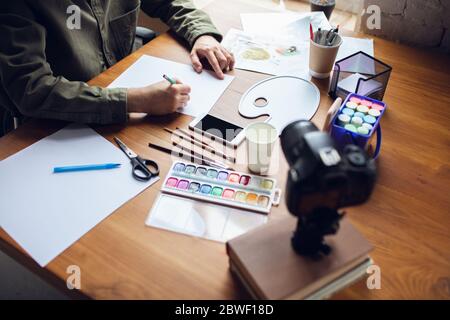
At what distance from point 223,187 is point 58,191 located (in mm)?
325

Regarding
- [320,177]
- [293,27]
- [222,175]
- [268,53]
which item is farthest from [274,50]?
[320,177]

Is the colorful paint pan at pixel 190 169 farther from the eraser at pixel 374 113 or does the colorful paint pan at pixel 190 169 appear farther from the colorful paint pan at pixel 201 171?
the eraser at pixel 374 113

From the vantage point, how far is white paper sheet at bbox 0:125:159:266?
26.9 inches

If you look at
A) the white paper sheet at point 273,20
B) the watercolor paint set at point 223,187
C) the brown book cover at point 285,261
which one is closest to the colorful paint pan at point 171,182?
the watercolor paint set at point 223,187

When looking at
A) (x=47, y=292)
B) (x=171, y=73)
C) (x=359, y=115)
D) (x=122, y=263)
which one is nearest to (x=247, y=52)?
(x=171, y=73)

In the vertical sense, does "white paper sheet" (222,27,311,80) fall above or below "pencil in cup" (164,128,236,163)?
above

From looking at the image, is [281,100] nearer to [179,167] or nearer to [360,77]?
[360,77]

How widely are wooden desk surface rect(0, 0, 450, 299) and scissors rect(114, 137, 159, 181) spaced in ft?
0.06

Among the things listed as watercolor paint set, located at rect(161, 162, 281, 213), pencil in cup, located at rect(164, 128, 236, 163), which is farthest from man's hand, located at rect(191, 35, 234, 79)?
watercolor paint set, located at rect(161, 162, 281, 213)

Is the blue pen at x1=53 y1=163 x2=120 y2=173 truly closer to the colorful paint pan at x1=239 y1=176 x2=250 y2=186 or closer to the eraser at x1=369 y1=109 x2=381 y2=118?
the colorful paint pan at x1=239 y1=176 x2=250 y2=186

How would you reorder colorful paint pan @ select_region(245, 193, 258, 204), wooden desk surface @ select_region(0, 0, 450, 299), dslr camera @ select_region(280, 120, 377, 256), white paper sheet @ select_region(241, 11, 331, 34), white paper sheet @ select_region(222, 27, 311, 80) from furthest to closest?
white paper sheet @ select_region(241, 11, 331, 34) → white paper sheet @ select_region(222, 27, 311, 80) → colorful paint pan @ select_region(245, 193, 258, 204) → wooden desk surface @ select_region(0, 0, 450, 299) → dslr camera @ select_region(280, 120, 377, 256)

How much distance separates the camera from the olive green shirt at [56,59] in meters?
0.86
